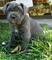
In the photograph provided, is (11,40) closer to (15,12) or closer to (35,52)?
(35,52)

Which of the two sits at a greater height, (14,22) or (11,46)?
(14,22)

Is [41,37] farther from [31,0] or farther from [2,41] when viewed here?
[31,0]

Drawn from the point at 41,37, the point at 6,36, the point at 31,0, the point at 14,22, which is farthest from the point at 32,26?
the point at 31,0

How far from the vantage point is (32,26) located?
5.05 metres

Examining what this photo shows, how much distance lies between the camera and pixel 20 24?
4824 mm

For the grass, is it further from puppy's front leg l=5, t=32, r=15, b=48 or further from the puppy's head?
the puppy's head

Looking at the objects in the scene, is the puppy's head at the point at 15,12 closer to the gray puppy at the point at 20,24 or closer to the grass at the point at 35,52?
the gray puppy at the point at 20,24

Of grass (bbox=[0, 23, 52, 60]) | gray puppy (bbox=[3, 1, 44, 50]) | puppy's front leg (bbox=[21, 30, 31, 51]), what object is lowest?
grass (bbox=[0, 23, 52, 60])

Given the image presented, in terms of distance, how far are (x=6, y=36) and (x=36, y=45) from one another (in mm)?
1239

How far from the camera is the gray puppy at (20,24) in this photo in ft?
14.8

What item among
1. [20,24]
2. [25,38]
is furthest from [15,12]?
[25,38]

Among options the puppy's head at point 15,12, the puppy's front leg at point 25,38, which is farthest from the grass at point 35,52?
the puppy's head at point 15,12

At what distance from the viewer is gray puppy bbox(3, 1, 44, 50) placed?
14.8 ft

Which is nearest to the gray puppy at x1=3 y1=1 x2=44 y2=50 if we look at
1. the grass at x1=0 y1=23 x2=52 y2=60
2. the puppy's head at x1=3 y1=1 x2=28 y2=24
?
the puppy's head at x1=3 y1=1 x2=28 y2=24
